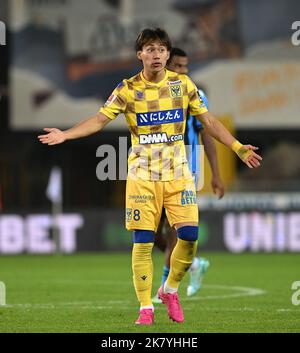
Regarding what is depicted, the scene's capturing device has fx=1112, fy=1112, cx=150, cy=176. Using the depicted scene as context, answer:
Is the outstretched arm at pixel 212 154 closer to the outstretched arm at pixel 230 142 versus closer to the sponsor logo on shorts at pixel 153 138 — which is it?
the outstretched arm at pixel 230 142

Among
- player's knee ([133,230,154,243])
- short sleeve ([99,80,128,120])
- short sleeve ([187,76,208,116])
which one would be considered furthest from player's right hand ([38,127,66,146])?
short sleeve ([187,76,208,116])

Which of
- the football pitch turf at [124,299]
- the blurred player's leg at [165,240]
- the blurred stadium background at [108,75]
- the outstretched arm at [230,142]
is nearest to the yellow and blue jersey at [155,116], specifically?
the outstretched arm at [230,142]

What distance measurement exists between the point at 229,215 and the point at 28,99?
10.3 m

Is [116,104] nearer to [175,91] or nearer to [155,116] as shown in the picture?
[155,116]

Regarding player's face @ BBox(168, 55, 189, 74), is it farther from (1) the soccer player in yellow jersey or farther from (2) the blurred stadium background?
(2) the blurred stadium background

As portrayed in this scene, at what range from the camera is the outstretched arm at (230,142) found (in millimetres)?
8609

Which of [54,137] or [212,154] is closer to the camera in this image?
[54,137]

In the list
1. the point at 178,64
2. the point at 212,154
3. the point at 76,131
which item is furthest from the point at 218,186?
the point at 76,131

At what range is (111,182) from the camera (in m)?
32.6

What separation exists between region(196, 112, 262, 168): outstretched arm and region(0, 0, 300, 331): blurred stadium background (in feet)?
70.9

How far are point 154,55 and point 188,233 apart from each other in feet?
4.71

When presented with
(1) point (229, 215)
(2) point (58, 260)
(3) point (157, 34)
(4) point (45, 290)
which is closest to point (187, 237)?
(3) point (157, 34)

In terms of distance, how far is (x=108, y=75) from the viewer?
32.3m

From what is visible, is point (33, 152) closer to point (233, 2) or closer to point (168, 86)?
point (233, 2)
